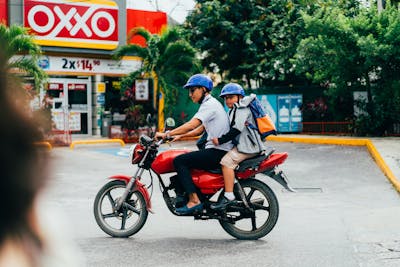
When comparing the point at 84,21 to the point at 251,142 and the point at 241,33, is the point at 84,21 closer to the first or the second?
the point at 241,33

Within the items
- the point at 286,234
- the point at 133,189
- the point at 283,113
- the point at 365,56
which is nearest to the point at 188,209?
the point at 133,189

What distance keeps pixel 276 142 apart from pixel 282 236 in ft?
50.4

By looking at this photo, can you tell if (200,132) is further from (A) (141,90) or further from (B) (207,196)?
(A) (141,90)

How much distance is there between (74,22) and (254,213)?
1970cm

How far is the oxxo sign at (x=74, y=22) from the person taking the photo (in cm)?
2417

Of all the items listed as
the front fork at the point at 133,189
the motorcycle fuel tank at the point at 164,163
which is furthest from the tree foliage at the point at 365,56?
the front fork at the point at 133,189

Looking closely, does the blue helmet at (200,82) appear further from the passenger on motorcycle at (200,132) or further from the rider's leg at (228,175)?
the rider's leg at (228,175)

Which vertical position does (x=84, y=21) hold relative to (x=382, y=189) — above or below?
above

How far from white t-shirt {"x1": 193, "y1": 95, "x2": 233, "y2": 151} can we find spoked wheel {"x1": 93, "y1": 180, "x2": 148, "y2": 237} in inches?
39.0

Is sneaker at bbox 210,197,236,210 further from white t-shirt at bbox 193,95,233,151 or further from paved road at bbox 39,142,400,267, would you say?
white t-shirt at bbox 193,95,233,151

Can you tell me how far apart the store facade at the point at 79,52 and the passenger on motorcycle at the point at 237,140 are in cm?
1758

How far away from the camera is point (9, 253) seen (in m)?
0.92

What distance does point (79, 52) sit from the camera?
25156 mm

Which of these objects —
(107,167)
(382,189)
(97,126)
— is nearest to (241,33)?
(97,126)
